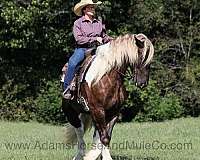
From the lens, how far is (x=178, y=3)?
21078 mm

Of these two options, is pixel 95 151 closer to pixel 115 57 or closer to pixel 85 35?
pixel 115 57

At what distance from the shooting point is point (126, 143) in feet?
39.7

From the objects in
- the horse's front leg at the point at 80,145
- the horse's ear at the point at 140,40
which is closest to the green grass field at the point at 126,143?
the horse's front leg at the point at 80,145

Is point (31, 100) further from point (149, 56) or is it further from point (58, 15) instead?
point (149, 56)

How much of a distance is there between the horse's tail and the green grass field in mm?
155

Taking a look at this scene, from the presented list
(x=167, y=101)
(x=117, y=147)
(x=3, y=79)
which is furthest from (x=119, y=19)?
(x=117, y=147)

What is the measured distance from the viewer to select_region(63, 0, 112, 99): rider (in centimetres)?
863

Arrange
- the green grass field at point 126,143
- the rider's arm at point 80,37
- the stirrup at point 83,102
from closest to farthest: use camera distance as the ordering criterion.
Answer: the stirrup at point 83,102, the rider's arm at point 80,37, the green grass field at point 126,143

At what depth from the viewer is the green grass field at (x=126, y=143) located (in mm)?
10000

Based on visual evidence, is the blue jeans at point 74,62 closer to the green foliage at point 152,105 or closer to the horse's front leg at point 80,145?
the horse's front leg at point 80,145

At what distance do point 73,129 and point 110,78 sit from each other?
67.0 inches

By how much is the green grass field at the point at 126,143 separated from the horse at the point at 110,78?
1588 millimetres

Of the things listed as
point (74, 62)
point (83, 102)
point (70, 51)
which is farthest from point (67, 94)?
point (70, 51)

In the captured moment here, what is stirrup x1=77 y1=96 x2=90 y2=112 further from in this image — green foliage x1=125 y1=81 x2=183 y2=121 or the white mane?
green foliage x1=125 y1=81 x2=183 y2=121
